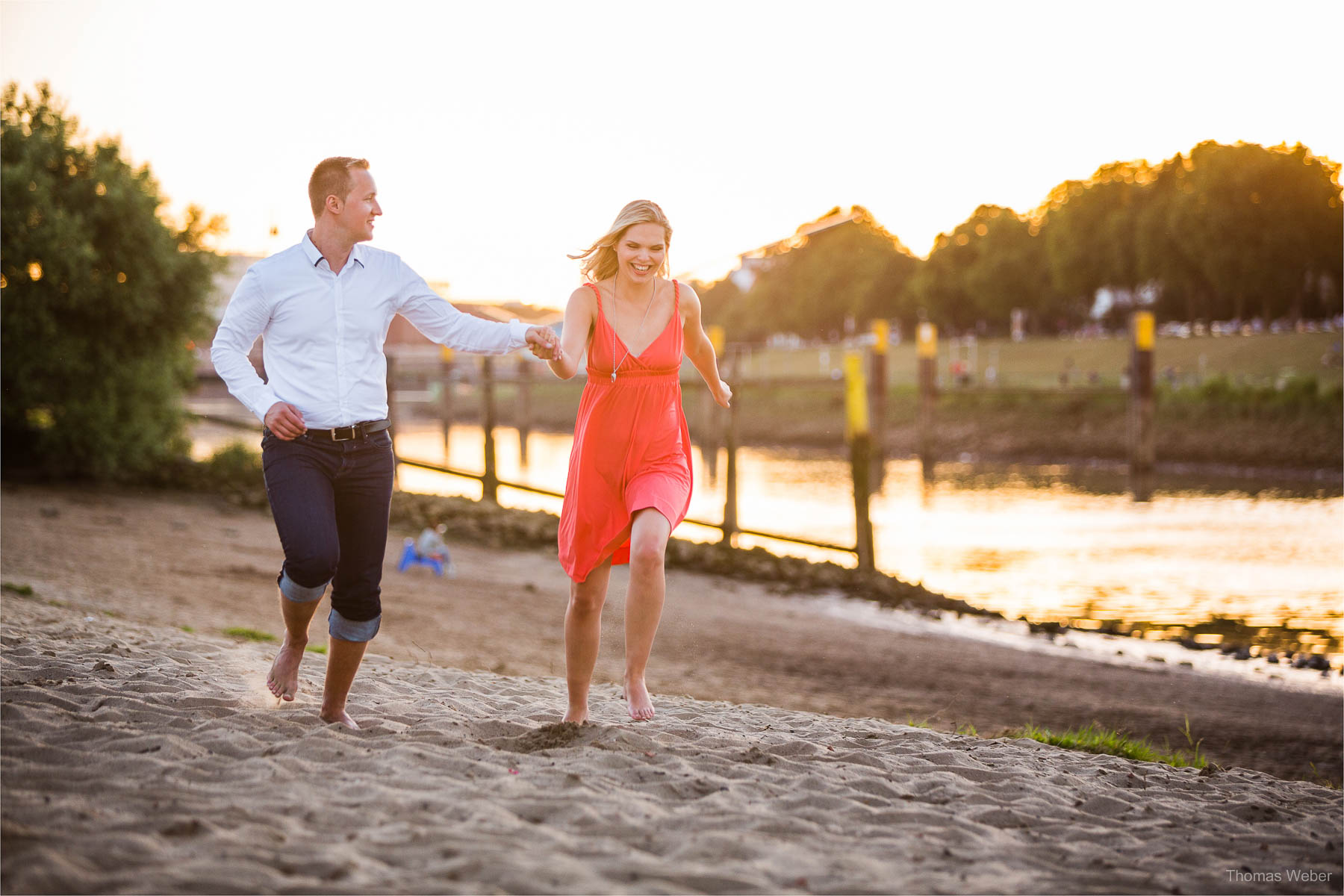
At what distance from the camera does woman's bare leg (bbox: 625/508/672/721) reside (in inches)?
157

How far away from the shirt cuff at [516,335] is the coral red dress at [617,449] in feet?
0.81

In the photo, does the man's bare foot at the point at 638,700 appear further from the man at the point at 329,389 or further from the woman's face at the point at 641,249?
the woman's face at the point at 641,249

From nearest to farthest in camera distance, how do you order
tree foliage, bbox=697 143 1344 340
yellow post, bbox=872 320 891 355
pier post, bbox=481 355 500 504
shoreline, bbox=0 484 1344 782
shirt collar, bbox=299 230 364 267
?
1. shirt collar, bbox=299 230 364 267
2. shoreline, bbox=0 484 1344 782
3. pier post, bbox=481 355 500 504
4. tree foliage, bbox=697 143 1344 340
5. yellow post, bbox=872 320 891 355

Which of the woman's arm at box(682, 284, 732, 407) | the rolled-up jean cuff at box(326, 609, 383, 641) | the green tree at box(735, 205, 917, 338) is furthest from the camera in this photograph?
the green tree at box(735, 205, 917, 338)

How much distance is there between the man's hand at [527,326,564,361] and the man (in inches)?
1.2

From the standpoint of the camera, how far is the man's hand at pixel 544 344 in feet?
13.5

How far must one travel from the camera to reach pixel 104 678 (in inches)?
179

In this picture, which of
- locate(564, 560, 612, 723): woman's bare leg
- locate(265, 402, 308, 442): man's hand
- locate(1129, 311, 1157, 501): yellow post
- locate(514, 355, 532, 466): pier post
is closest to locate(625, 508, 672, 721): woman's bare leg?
locate(564, 560, 612, 723): woman's bare leg

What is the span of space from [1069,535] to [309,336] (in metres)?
16.3

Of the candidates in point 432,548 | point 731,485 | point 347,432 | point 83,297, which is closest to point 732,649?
point 432,548

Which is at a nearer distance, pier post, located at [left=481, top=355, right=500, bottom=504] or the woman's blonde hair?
the woman's blonde hair

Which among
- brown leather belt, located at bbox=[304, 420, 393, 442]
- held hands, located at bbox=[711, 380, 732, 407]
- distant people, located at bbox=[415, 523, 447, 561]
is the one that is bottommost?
distant people, located at bbox=[415, 523, 447, 561]

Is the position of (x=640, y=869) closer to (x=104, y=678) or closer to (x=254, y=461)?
(x=104, y=678)

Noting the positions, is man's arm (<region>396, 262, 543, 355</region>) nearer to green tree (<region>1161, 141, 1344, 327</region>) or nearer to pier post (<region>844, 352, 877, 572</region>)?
pier post (<region>844, 352, 877, 572</region>)
